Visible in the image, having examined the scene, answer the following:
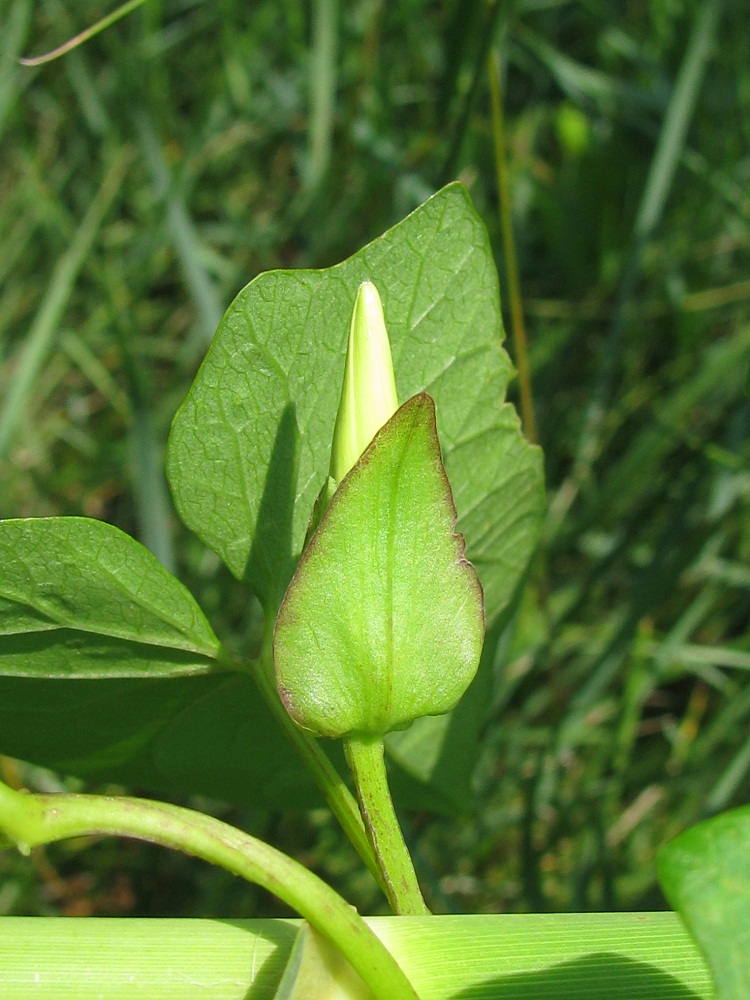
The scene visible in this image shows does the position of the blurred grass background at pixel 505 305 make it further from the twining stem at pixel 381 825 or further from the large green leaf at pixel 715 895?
the large green leaf at pixel 715 895

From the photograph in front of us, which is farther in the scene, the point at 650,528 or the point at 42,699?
the point at 650,528

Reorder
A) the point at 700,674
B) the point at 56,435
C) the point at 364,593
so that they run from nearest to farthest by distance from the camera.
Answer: the point at 364,593
the point at 700,674
the point at 56,435

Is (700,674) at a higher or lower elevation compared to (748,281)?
lower

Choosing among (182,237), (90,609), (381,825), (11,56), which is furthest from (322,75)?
(381,825)

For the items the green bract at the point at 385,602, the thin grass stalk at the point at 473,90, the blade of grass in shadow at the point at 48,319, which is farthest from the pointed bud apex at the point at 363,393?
the blade of grass in shadow at the point at 48,319

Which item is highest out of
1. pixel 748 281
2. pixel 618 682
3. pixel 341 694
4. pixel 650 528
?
pixel 748 281

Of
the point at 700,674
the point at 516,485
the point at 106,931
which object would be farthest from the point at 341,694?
the point at 700,674

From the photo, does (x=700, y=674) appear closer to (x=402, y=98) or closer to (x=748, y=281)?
(x=748, y=281)

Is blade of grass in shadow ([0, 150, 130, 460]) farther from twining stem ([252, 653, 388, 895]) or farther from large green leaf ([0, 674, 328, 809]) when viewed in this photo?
twining stem ([252, 653, 388, 895])

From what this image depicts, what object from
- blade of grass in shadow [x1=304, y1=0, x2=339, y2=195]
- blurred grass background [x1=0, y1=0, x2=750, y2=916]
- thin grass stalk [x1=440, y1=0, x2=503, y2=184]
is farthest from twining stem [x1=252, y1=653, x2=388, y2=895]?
blade of grass in shadow [x1=304, y1=0, x2=339, y2=195]
